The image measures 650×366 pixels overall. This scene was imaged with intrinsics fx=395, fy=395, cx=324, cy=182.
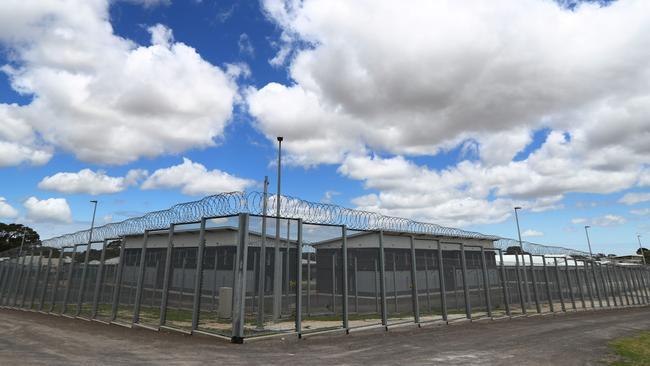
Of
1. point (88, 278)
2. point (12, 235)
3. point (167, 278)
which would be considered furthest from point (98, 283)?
point (12, 235)

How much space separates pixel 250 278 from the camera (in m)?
9.66

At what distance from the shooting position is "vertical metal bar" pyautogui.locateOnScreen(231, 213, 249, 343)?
8430 mm

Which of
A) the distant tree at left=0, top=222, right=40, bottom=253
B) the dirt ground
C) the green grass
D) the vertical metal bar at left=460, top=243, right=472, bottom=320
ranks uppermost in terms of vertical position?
the distant tree at left=0, top=222, right=40, bottom=253

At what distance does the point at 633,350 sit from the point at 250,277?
29.1ft

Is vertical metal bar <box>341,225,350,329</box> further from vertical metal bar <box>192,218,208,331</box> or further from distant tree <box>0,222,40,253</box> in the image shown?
distant tree <box>0,222,40,253</box>

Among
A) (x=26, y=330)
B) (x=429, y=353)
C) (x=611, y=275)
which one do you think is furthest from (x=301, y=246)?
(x=611, y=275)

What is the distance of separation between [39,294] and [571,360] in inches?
793

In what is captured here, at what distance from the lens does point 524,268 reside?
1730 cm

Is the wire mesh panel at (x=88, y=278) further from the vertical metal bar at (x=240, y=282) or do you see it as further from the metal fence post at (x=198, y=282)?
the vertical metal bar at (x=240, y=282)

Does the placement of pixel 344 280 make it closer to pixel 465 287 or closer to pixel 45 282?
A: pixel 465 287

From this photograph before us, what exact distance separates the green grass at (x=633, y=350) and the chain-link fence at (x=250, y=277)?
4419 millimetres

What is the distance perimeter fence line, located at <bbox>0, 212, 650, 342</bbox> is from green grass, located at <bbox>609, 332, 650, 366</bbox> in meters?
4.40

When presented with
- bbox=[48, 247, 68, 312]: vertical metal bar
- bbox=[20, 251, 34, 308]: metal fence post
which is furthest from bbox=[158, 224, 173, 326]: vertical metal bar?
bbox=[20, 251, 34, 308]: metal fence post

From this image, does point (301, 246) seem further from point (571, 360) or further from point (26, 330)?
point (26, 330)
